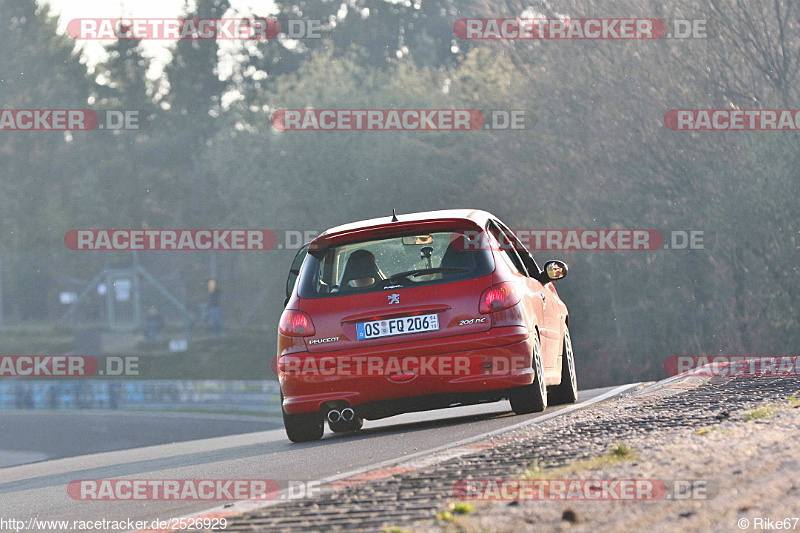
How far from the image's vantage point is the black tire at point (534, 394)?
395 inches

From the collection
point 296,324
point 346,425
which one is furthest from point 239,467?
point 346,425

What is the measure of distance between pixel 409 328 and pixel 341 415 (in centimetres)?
105

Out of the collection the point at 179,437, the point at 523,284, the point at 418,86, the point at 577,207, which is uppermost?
the point at 418,86

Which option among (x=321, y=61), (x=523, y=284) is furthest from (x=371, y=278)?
(x=321, y=61)

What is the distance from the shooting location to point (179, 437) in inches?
1134

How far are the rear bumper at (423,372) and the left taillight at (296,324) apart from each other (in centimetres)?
18

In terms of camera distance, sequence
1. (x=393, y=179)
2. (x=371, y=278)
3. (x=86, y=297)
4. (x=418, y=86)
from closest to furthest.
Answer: (x=371, y=278)
(x=393, y=179)
(x=418, y=86)
(x=86, y=297)

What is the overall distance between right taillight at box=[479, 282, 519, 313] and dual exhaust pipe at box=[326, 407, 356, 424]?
1367mm

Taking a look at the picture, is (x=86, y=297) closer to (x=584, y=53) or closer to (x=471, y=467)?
(x=584, y=53)

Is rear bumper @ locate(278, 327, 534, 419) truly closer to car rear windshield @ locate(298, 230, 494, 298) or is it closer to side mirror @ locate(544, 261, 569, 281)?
car rear windshield @ locate(298, 230, 494, 298)

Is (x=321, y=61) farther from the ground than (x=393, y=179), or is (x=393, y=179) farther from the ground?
(x=321, y=61)

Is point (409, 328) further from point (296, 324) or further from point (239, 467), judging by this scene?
point (239, 467)

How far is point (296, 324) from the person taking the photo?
32.1 feet

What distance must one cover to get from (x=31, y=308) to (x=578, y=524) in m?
81.6
